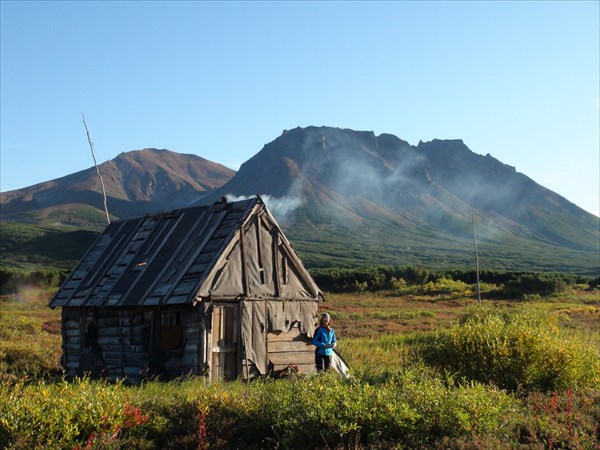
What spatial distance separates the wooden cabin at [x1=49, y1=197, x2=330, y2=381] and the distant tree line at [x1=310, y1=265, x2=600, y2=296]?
40180 mm

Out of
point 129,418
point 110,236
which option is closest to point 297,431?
point 129,418

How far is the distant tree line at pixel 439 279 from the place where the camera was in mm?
57009

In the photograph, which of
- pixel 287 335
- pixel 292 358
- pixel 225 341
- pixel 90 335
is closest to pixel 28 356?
pixel 90 335

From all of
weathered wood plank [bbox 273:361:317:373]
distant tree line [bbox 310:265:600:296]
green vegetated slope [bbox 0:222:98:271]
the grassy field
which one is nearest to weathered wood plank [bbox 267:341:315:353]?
weathered wood plank [bbox 273:361:317:373]

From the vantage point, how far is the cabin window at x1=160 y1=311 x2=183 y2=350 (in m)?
16.3

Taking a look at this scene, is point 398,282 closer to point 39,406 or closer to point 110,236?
point 110,236

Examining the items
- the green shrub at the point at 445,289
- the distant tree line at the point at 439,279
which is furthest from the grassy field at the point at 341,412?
the distant tree line at the point at 439,279

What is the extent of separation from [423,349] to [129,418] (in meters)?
8.19

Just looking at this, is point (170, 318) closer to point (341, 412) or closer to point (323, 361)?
point (323, 361)

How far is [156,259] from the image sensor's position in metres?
18.2

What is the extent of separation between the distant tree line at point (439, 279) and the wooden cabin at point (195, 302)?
40.2m

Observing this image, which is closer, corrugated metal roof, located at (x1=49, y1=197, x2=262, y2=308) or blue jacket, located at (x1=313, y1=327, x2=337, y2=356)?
blue jacket, located at (x1=313, y1=327, x2=337, y2=356)

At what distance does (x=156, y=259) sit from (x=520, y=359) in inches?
377

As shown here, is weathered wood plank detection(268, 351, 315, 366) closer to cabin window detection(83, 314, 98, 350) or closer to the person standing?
the person standing
